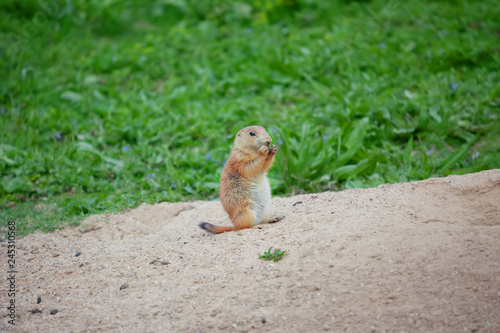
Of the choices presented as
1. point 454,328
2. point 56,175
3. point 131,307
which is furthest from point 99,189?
point 454,328

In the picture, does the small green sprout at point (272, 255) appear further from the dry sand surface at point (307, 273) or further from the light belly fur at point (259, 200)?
the light belly fur at point (259, 200)

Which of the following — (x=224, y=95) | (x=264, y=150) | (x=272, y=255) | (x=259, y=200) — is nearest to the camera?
(x=272, y=255)

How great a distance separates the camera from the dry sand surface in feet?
9.89

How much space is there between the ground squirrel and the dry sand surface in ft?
0.60

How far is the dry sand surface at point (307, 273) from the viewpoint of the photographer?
119 inches

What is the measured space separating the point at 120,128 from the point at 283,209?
338 cm

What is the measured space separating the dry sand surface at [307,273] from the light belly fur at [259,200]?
184mm

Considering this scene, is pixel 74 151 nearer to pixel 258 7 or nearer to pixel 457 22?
pixel 258 7

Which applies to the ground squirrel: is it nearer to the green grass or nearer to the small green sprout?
the small green sprout

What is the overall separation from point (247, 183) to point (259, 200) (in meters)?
0.20

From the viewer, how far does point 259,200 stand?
4.54m

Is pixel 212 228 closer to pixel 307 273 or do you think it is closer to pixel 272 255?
pixel 272 255

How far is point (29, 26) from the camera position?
9.59 m

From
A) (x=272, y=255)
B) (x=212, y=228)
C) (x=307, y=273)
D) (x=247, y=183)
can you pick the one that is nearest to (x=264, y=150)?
(x=247, y=183)
